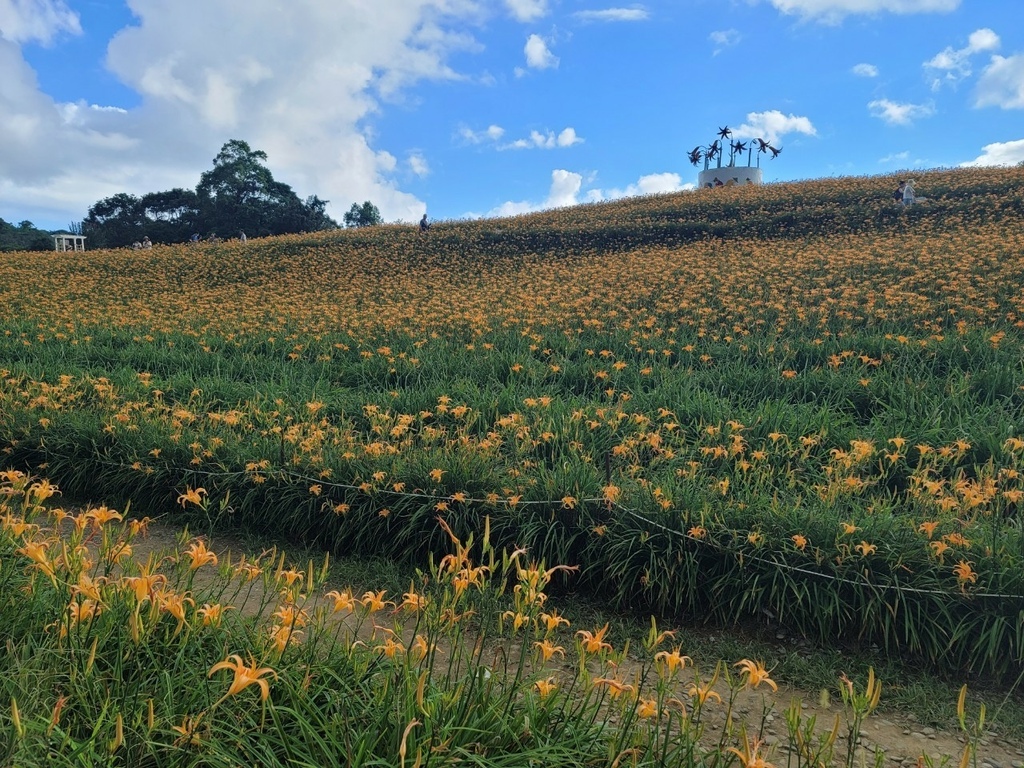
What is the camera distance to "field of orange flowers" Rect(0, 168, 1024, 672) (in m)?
3.03

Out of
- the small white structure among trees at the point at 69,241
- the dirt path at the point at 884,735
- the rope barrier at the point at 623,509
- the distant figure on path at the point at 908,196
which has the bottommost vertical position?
the dirt path at the point at 884,735

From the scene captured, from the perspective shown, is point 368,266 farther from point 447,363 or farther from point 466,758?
point 466,758

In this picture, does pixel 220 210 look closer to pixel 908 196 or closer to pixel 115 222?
pixel 115 222

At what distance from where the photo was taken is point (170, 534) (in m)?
4.16

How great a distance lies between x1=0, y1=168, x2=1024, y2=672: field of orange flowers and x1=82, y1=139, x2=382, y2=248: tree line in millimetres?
A: 29404

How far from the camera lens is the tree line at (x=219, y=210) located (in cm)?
3941

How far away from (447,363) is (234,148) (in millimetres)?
43941

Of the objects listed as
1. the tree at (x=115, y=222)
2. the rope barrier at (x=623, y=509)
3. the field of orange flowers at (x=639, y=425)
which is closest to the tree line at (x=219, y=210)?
the tree at (x=115, y=222)

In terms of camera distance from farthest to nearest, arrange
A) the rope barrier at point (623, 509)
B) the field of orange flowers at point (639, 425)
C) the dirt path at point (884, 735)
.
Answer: the field of orange flowers at point (639, 425) < the rope barrier at point (623, 509) < the dirt path at point (884, 735)

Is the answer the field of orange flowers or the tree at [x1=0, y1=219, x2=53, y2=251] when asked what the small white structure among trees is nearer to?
the tree at [x1=0, y1=219, x2=53, y2=251]

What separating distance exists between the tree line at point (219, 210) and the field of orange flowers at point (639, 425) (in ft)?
96.5

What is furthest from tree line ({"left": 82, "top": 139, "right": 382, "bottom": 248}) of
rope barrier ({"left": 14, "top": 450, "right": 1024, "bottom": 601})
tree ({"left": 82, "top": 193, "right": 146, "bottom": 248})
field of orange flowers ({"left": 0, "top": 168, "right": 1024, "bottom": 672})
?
rope barrier ({"left": 14, "top": 450, "right": 1024, "bottom": 601})

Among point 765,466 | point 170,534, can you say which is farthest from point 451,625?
point 170,534

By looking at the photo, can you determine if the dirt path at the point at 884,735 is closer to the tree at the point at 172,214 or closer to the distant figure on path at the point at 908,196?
the distant figure on path at the point at 908,196
